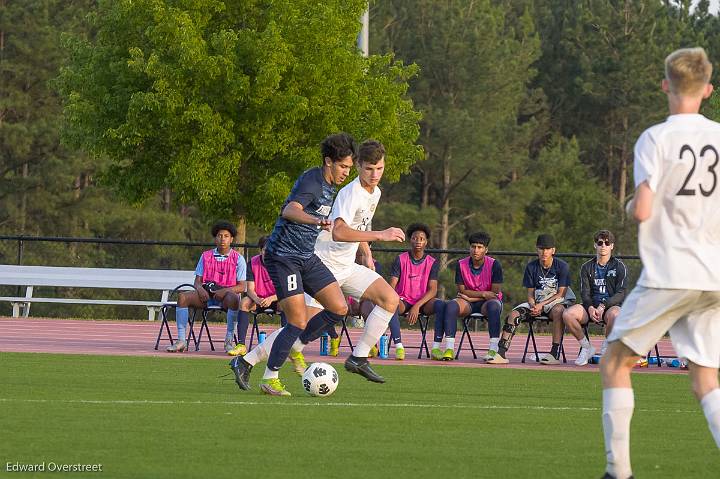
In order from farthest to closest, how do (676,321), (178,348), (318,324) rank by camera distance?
(178,348) < (318,324) < (676,321)

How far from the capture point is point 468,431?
891cm

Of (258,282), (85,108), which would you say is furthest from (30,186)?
(258,282)

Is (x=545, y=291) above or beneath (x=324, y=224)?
beneath

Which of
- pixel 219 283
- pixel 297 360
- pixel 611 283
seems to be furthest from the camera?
pixel 219 283

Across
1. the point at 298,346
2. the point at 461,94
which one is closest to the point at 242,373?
the point at 298,346

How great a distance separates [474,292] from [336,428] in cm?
Result: 846

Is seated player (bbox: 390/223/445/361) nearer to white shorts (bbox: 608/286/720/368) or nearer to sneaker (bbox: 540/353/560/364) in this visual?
sneaker (bbox: 540/353/560/364)

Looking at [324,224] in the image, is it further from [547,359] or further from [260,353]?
[547,359]

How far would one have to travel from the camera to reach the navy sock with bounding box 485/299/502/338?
16.8m

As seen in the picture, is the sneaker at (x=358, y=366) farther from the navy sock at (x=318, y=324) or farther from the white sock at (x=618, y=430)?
the white sock at (x=618, y=430)

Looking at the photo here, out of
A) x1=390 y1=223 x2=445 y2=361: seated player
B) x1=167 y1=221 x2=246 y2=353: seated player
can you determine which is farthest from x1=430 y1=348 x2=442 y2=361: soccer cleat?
x1=167 y1=221 x2=246 y2=353: seated player

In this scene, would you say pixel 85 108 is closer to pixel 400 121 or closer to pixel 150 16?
pixel 150 16

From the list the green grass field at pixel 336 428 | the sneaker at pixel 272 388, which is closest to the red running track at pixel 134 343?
the green grass field at pixel 336 428

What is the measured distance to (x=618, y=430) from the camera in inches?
253
